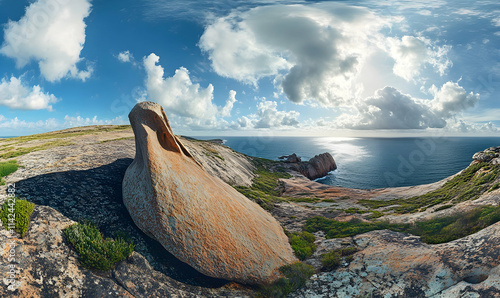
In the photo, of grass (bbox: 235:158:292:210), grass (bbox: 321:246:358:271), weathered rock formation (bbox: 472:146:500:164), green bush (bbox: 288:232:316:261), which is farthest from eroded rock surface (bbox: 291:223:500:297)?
weathered rock formation (bbox: 472:146:500:164)

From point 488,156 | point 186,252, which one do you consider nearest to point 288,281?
A: point 186,252

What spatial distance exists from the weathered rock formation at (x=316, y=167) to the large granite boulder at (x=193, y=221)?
79809 mm

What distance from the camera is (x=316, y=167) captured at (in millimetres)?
100062

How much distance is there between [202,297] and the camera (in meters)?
9.57

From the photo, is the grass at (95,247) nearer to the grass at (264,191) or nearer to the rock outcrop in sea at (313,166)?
the grass at (264,191)

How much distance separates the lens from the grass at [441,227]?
1230 centimetres

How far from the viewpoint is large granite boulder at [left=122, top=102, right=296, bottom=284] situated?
10414 mm

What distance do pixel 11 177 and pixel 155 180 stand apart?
A: 9.99m

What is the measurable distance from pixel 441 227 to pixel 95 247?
69.2ft

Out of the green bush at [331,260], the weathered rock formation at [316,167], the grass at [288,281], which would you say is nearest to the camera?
the grass at [288,281]

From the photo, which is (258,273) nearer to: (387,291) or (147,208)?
(387,291)

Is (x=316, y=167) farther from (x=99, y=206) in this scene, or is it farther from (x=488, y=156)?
(x=99, y=206)

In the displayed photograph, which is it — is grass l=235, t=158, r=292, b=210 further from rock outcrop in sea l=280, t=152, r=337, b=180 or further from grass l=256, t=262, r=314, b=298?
grass l=256, t=262, r=314, b=298

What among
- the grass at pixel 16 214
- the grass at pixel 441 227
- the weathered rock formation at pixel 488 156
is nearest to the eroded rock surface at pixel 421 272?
the grass at pixel 441 227
